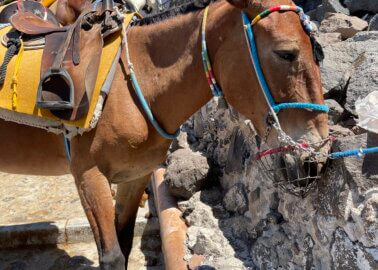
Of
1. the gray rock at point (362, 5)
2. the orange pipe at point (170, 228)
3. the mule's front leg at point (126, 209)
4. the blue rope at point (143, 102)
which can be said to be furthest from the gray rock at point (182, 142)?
the blue rope at point (143, 102)

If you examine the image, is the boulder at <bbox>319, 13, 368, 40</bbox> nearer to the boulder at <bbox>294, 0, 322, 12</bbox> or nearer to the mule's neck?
the boulder at <bbox>294, 0, 322, 12</bbox>

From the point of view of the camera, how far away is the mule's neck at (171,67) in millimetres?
2248

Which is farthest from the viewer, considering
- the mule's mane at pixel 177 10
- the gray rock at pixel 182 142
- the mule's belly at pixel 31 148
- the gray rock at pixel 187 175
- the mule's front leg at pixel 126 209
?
the gray rock at pixel 182 142

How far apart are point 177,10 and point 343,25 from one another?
1797mm

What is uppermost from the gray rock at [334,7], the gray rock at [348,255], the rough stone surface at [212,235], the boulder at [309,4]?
the gray rock at [334,7]

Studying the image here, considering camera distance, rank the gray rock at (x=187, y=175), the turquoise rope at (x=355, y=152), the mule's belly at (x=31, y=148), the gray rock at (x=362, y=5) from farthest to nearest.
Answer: the gray rock at (x=362, y=5) → the gray rock at (x=187, y=175) → the mule's belly at (x=31, y=148) → the turquoise rope at (x=355, y=152)

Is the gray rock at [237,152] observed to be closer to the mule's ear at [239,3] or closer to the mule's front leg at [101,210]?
the mule's front leg at [101,210]

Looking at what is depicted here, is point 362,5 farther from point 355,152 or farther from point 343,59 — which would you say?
point 355,152

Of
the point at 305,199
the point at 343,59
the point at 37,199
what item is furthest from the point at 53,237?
the point at 343,59

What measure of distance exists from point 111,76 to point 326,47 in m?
1.52

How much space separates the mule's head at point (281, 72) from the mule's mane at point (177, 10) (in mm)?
264

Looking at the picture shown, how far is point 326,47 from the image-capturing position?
3037mm

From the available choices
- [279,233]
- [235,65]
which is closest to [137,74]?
[235,65]

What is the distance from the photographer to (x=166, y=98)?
2.40m
